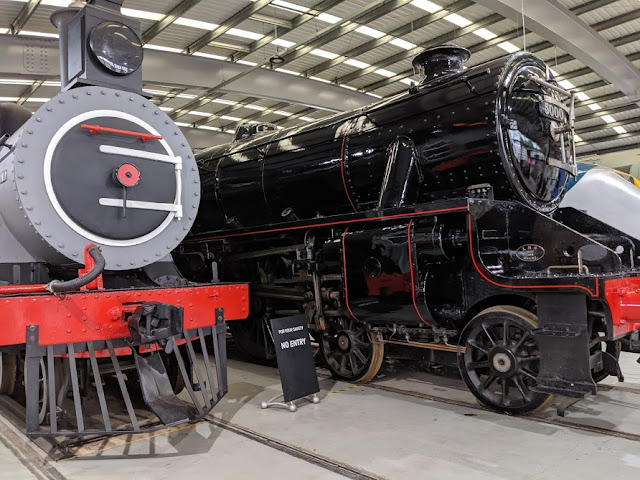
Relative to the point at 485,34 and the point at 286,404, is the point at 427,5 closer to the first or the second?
the point at 485,34

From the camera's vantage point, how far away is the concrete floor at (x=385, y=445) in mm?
3176

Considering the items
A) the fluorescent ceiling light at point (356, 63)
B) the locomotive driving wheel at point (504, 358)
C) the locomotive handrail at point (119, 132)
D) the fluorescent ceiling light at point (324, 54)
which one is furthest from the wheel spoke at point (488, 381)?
the fluorescent ceiling light at point (356, 63)

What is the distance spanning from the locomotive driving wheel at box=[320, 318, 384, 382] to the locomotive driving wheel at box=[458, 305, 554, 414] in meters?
0.99

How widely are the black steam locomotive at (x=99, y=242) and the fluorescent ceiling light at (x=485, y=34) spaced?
8021 mm

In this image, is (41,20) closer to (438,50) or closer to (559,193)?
(438,50)

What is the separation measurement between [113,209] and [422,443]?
8.71 feet

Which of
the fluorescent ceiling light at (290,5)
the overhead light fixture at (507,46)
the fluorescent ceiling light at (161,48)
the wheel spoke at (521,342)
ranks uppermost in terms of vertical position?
the fluorescent ceiling light at (290,5)

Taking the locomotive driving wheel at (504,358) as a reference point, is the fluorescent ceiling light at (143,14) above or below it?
above

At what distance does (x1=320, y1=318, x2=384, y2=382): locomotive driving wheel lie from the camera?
200 inches

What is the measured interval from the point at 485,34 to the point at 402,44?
1.63 meters

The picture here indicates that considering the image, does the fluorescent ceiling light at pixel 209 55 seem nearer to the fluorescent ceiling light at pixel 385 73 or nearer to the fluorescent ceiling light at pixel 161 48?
the fluorescent ceiling light at pixel 161 48

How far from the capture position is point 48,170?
340cm

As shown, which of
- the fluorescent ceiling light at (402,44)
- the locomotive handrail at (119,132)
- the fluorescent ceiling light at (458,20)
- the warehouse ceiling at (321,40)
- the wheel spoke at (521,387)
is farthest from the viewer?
the fluorescent ceiling light at (402,44)

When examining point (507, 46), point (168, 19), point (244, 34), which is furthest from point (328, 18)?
point (507, 46)
